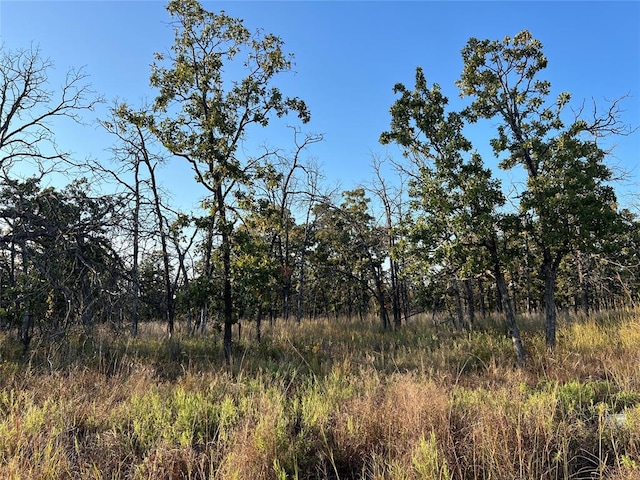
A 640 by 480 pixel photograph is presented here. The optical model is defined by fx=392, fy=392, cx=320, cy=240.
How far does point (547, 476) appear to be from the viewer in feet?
9.70

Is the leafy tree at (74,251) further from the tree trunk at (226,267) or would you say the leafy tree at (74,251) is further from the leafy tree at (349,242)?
the leafy tree at (349,242)

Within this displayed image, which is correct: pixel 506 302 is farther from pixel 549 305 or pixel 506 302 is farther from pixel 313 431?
pixel 313 431

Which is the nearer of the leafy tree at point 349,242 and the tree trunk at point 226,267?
the tree trunk at point 226,267

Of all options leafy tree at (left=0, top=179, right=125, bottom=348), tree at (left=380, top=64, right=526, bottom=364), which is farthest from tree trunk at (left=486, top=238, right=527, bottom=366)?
leafy tree at (left=0, top=179, right=125, bottom=348)

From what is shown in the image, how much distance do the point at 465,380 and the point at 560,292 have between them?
31.3m

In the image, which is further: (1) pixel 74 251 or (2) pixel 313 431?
(1) pixel 74 251

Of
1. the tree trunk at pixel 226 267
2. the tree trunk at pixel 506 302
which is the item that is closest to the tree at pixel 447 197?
the tree trunk at pixel 506 302

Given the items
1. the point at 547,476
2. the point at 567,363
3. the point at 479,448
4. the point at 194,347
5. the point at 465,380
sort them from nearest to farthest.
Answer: the point at 547,476
the point at 479,448
the point at 465,380
the point at 567,363
the point at 194,347

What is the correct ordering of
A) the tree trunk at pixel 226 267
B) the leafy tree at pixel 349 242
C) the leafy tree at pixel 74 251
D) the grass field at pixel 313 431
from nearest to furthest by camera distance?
the grass field at pixel 313 431, the leafy tree at pixel 74 251, the tree trunk at pixel 226 267, the leafy tree at pixel 349 242

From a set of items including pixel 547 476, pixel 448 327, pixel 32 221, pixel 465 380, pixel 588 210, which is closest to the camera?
pixel 547 476

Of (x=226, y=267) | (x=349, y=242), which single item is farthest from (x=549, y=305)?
(x=349, y=242)

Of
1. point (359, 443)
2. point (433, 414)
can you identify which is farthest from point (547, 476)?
point (359, 443)

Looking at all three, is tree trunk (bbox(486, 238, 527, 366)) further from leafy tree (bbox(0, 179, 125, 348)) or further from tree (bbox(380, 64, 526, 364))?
leafy tree (bbox(0, 179, 125, 348))

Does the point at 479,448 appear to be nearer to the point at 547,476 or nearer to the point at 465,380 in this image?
→ the point at 547,476
